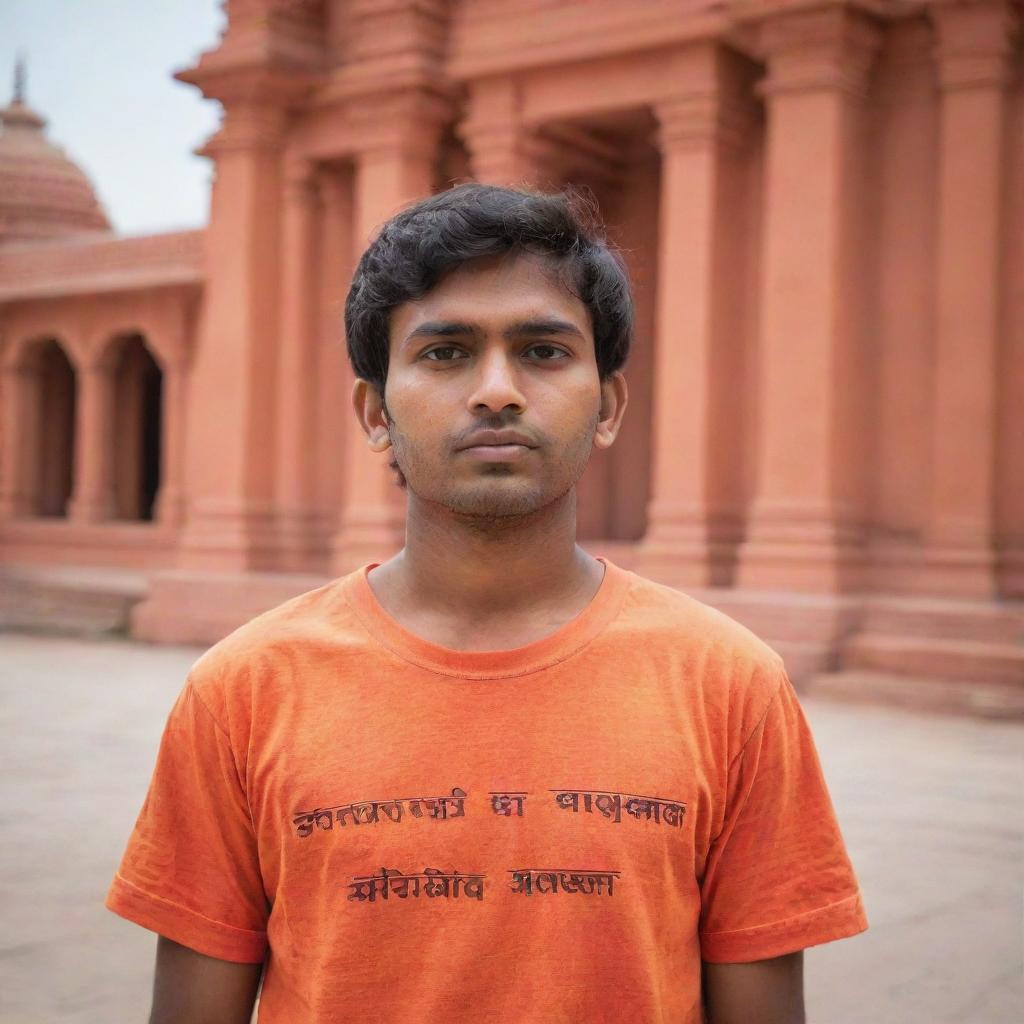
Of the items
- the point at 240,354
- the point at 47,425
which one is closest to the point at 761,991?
the point at 240,354

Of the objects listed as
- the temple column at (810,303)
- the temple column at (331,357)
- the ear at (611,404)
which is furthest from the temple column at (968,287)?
the ear at (611,404)

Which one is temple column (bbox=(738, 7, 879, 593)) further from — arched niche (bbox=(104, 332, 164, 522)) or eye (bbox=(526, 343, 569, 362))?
arched niche (bbox=(104, 332, 164, 522))

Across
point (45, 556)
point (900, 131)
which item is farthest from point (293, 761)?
point (45, 556)

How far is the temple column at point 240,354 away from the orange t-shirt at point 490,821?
12.1 meters

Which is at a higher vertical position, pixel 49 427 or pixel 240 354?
pixel 240 354

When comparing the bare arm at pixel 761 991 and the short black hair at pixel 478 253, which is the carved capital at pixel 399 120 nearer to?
the short black hair at pixel 478 253

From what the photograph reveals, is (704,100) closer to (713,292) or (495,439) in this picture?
(713,292)

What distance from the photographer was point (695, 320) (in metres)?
A: 11.3

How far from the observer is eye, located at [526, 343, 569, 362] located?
1853 millimetres

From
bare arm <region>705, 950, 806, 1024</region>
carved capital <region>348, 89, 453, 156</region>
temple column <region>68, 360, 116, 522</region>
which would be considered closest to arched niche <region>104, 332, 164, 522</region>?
temple column <region>68, 360, 116, 522</region>

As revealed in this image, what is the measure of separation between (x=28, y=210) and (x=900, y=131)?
14957 mm

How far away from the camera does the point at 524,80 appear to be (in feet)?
40.4

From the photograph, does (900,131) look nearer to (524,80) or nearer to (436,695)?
(524,80)

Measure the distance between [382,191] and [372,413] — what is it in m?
11.6
